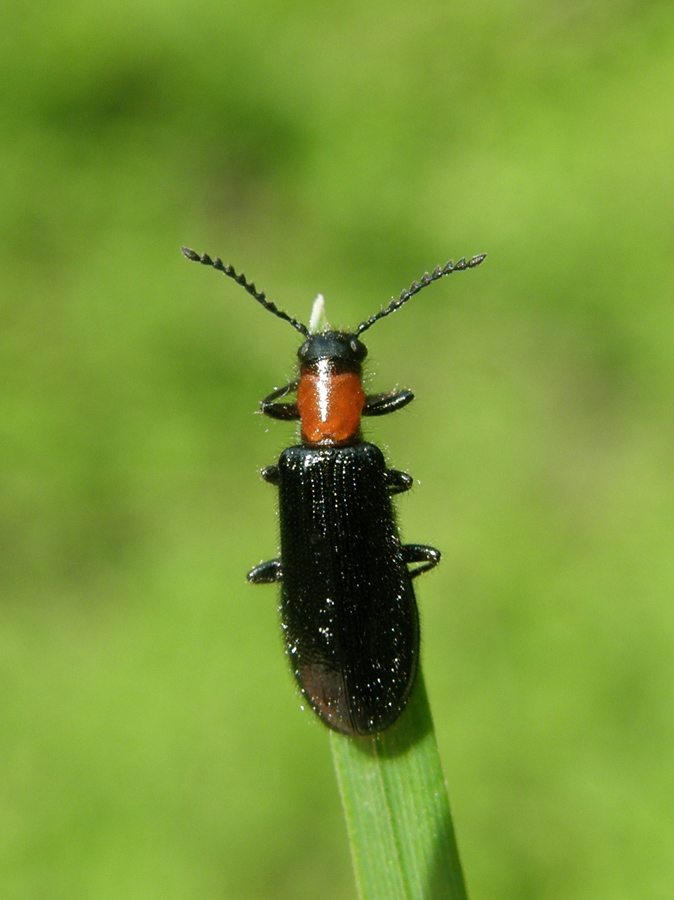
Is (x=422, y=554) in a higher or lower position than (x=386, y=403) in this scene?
lower

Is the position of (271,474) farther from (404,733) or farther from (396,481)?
(404,733)

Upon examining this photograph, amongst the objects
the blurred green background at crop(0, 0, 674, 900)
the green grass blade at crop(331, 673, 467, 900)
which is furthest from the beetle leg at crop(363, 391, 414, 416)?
the blurred green background at crop(0, 0, 674, 900)

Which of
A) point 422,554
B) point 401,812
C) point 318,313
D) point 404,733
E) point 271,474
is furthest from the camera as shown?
point 271,474

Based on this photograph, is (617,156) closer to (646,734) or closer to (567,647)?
(567,647)

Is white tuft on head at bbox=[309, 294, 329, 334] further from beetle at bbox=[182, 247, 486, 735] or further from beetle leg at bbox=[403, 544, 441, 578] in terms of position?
beetle leg at bbox=[403, 544, 441, 578]

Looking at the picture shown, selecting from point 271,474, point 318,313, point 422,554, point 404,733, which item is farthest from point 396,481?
point 404,733

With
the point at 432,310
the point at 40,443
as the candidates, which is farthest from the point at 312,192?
the point at 40,443
